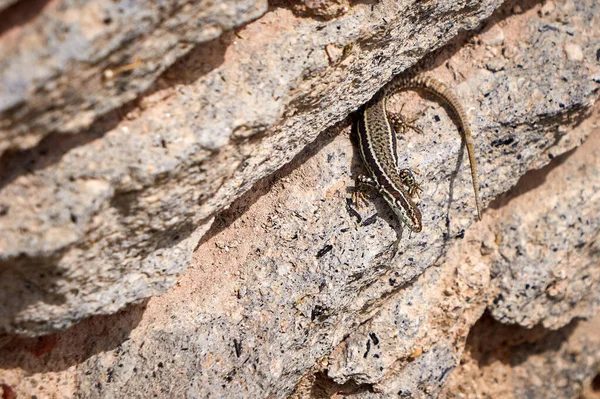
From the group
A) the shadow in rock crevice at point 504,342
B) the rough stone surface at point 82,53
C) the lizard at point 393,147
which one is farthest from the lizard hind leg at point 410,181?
the rough stone surface at point 82,53

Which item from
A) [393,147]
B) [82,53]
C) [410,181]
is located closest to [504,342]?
[410,181]

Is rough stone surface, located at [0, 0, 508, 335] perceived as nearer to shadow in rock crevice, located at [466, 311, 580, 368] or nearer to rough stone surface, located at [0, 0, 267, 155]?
rough stone surface, located at [0, 0, 267, 155]

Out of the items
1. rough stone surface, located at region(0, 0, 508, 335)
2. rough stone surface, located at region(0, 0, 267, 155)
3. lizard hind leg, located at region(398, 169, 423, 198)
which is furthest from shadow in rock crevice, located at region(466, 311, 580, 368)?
rough stone surface, located at region(0, 0, 267, 155)

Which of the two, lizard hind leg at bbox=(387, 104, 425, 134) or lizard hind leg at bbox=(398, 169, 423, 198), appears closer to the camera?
lizard hind leg at bbox=(398, 169, 423, 198)

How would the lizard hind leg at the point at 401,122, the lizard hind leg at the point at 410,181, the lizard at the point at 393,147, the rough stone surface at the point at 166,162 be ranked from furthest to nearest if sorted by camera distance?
the lizard hind leg at the point at 401,122, the lizard hind leg at the point at 410,181, the lizard at the point at 393,147, the rough stone surface at the point at 166,162

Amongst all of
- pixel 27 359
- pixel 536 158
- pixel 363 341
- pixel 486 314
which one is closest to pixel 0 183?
pixel 27 359

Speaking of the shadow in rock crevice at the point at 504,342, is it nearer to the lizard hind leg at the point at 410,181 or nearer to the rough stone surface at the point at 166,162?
the lizard hind leg at the point at 410,181
